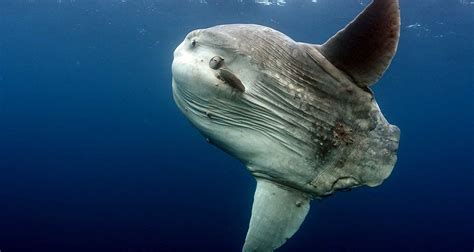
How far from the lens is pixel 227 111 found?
10.5 ft

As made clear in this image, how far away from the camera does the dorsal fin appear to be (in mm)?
2820

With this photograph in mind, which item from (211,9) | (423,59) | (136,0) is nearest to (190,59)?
(211,9)

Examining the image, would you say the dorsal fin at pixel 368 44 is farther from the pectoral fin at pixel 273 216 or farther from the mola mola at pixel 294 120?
the pectoral fin at pixel 273 216

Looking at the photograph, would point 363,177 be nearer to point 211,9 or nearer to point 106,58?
point 211,9

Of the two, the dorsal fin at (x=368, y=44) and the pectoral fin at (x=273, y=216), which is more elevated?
the dorsal fin at (x=368, y=44)

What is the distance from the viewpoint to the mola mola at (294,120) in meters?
3.08

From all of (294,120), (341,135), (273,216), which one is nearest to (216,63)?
(294,120)

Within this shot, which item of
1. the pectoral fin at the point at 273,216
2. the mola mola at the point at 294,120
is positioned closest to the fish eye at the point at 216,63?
the mola mola at the point at 294,120

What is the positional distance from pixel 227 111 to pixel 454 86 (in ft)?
144

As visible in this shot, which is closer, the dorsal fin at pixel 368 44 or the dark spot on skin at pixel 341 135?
the dorsal fin at pixel 368 44

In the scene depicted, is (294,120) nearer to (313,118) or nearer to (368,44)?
(313,118)

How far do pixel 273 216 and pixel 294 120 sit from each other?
0.79m

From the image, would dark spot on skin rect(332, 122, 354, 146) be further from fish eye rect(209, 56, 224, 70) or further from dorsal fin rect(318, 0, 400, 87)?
fish eye rect(209, 56, 224, 70)

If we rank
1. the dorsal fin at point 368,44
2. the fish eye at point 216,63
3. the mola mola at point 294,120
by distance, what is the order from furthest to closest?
the fish eye at point 216,63
the mola mola at point 294,120
the dorsal fin at point 368,44
